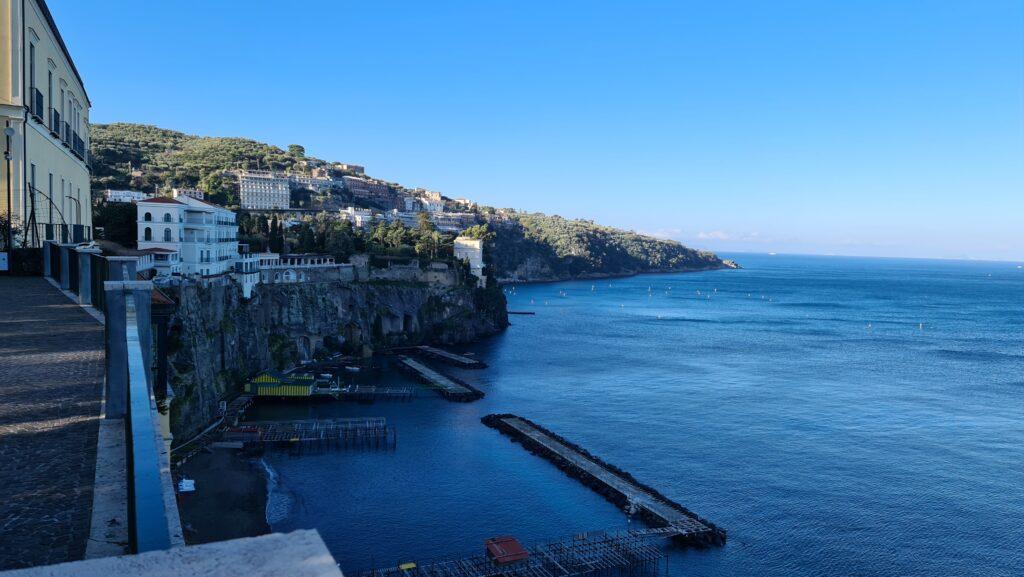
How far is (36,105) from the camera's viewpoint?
14.7 m

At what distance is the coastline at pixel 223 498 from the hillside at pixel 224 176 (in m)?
37.5

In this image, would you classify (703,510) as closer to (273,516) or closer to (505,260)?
(273,516)

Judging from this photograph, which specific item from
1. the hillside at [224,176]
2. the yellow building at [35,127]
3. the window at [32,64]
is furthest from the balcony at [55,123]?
the hillside at [224,176]

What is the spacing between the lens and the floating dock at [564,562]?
75.0 feet

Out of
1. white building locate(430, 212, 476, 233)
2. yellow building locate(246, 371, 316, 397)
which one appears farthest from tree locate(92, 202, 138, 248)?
white building locate(430, 212, 476, 233)

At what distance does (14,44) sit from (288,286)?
148 feet

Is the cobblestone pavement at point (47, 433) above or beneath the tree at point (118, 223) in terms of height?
beneath

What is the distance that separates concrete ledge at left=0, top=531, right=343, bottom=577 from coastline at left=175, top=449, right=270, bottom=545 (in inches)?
927

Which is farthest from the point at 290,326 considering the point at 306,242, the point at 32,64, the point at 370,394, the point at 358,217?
the point at 358,217

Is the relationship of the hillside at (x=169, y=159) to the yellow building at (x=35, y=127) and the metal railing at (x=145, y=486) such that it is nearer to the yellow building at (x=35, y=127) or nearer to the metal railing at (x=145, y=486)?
the yellow building at (x=35, y=127)

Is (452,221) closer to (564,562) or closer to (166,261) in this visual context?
(166,261)

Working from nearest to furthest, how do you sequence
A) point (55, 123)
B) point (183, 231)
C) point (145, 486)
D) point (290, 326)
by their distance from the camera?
point (145, 486) → point (55, 123) → point (183, 231) → point (290, 326)

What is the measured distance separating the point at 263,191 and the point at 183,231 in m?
76.9

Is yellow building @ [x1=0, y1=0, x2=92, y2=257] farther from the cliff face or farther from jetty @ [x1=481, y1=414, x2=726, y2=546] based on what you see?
jetty @ [x1=481, y1=414, x2=726, y2=546]
